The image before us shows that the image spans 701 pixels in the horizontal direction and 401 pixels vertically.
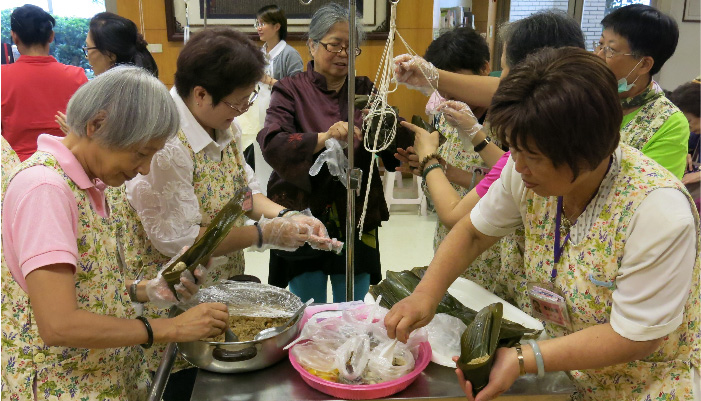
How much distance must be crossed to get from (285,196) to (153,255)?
71 cm

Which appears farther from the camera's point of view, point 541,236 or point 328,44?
point 328,44

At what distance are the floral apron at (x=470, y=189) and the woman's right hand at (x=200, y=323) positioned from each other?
89 centimetres

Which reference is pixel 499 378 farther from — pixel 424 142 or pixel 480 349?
pixel 424 142

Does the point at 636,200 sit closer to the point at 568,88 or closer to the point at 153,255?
the point at 568,88

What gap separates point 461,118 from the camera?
5.93 feet

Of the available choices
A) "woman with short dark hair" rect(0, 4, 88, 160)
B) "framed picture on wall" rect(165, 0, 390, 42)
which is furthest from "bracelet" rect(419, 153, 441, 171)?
"framed picture on wall" rect(165, 0, 390, 42)

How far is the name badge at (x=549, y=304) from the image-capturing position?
1194 mm

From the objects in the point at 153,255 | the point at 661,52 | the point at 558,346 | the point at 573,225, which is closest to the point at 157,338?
the point at 153,255

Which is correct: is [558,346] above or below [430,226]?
above

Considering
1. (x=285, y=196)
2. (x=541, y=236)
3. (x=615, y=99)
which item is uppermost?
(x=615, y=99)

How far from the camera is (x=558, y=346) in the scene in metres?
1.08

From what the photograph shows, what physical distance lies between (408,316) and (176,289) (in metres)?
0.57

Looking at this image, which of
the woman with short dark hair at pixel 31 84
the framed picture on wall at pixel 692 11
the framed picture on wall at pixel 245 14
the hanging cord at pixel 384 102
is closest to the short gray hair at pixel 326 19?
the hanging cord at pixel 384 102

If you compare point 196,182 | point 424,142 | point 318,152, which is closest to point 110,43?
point 318,152
